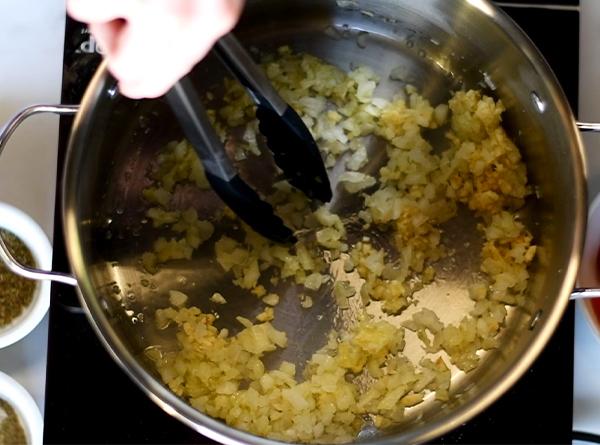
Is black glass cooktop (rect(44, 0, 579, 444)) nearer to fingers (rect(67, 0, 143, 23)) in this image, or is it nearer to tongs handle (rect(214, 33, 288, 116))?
tongs handle (rect(214, 33, 288, 116))

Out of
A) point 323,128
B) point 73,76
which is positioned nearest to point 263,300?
point 323,128

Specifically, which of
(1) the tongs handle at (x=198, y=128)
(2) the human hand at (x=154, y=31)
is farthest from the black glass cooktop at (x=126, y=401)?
(2) the human hand at (x=154, y=31)

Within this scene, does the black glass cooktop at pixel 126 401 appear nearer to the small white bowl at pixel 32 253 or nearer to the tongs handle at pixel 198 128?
the small white bowl at pixel 32 253

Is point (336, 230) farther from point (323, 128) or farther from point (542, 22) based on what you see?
point (542, 22)

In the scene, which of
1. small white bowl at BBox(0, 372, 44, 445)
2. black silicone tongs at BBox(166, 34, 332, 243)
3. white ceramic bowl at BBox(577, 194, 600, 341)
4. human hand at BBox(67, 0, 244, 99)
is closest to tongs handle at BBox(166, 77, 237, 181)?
black silicone tongs at BBox(166, 34, 332, 243)

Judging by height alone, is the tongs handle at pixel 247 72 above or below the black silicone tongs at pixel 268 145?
above

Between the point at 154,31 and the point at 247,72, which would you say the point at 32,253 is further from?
the point at 154,31
